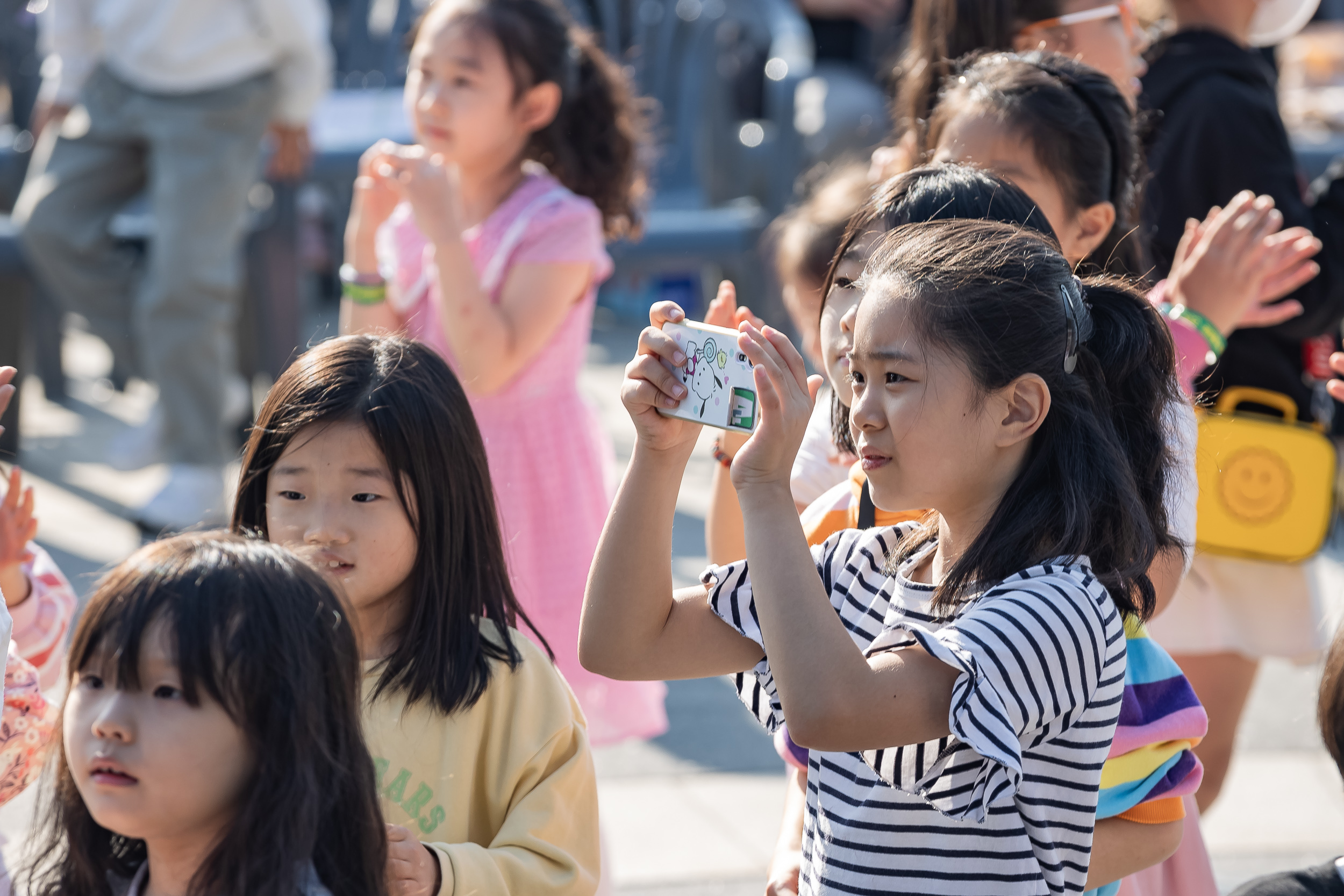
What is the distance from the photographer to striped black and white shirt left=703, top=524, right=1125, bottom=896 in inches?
58.4

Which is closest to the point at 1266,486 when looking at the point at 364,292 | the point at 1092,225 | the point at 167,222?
the point at 1092,225

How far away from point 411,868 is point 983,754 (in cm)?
62

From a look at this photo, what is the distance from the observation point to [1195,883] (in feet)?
6.80

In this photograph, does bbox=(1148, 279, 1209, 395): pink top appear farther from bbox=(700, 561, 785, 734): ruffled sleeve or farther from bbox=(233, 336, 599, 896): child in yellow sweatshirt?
bbox=(233, 336, 599, 896): child in yellow sweatshirt

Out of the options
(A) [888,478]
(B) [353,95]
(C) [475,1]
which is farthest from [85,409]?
(A) [888,478]

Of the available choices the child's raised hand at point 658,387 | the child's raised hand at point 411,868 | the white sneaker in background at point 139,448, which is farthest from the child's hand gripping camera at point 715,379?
the white sneaker in background at point 139,448

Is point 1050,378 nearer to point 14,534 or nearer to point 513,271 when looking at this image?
point 14,534

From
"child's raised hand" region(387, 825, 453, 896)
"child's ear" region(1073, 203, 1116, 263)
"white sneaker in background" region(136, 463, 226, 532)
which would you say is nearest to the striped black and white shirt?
"child's raised hand" region(387, 825, 453, 896)

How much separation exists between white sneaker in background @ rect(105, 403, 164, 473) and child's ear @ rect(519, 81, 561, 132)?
2526 millimetres

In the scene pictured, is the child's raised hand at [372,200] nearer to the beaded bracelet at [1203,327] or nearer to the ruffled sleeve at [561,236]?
the ruffled sleeve at [561,236]

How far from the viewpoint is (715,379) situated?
1.64 metres

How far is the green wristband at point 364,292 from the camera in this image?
3014 mm

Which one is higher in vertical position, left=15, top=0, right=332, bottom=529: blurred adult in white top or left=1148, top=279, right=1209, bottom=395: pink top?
left=15, top=0, right=332, bottom=529: blurred adult in white top

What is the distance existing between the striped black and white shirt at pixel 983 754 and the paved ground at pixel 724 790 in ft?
3.75
